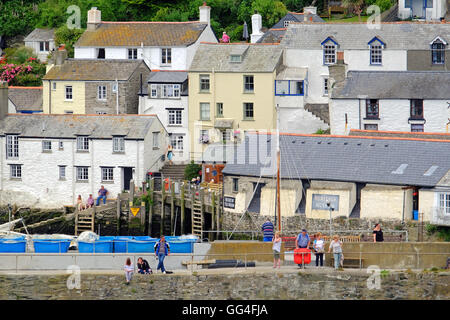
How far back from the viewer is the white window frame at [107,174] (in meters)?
74.9

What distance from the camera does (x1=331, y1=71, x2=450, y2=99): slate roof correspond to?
7369 centimetres

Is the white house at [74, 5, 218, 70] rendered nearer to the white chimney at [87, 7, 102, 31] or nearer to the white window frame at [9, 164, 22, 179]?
the white chimney at [87, 7, 102, 31]

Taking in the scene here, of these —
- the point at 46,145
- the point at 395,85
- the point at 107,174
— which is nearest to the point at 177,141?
the point at 107,174

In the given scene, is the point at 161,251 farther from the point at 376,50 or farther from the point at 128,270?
the point at 376,50

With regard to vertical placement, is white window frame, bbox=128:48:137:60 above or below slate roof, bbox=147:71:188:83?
above

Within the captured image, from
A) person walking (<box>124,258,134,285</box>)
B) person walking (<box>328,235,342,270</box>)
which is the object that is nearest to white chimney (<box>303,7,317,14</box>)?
person walking (<box>328,235,342,270</box>)

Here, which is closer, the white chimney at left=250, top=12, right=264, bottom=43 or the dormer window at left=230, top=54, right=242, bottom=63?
the dormer window at left=230, top=54, right=242, bottom=63

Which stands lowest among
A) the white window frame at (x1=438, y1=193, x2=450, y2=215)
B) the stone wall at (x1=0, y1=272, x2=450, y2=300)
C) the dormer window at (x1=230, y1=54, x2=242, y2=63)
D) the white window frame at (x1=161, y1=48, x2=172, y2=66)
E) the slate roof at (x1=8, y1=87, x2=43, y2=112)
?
the stone wall at (x1=0, y1=272, x2=450, y2=300)

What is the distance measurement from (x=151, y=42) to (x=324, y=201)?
2535 centimetres

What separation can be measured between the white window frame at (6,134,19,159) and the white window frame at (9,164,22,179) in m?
0.52

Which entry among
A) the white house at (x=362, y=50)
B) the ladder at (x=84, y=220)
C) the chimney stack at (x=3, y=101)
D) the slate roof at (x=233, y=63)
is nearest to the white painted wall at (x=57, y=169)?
the chimney stack at (x=3, y=101)

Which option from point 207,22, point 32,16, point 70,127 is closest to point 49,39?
point 32,16

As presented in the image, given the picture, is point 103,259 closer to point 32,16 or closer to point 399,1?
point 399,1
